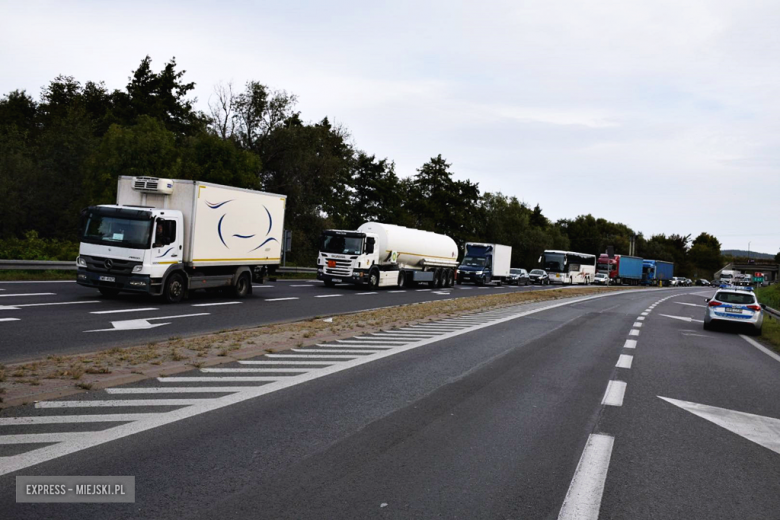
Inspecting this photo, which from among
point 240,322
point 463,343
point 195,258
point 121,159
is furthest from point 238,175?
point 463,343

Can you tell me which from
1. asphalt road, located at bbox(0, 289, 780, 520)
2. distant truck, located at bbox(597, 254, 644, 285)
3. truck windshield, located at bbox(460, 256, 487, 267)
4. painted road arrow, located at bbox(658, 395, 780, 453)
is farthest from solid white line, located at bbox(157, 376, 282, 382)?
distant truck, located at bbox(597, 254, 644, 285)

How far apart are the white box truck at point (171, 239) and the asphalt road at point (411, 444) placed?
960cm

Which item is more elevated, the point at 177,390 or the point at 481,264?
the point at 481,264

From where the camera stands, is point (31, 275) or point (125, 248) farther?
point (31, 275)

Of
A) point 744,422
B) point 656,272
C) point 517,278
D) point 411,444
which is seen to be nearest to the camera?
point 411,444

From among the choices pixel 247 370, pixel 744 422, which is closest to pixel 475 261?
pixel 247 370

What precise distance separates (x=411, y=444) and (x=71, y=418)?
3017mm

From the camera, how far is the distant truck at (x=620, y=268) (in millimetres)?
81188

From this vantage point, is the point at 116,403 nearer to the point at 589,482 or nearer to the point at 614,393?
the point at 589,482

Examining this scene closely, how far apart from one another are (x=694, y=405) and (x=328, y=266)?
2575 centimetres

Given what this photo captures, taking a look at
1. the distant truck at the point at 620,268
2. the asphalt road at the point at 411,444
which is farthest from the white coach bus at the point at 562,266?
the asphalt road at the point at 411,444

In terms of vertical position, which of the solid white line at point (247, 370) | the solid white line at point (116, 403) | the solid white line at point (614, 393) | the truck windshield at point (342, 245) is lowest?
the solid white line at point (247, 370)

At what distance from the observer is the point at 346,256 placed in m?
32.6

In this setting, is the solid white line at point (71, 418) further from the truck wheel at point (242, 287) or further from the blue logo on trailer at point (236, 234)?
the truck wheel at point (242, 287)
